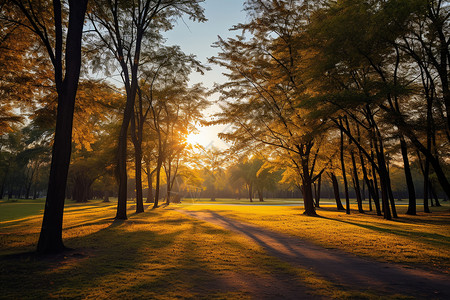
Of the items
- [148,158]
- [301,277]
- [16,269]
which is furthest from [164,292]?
[148,158]

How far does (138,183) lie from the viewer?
65.7ft

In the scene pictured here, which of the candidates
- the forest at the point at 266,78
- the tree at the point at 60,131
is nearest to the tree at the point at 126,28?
the forest at the point at 266,78

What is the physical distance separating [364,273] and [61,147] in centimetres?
859

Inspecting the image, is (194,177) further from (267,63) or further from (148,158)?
(267,63)

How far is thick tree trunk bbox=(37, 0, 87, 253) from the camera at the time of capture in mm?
7117

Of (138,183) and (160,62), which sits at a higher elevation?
(160,62)

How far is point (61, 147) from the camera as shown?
7457 mm

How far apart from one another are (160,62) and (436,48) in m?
19.8

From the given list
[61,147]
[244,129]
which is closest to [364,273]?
[61,147]

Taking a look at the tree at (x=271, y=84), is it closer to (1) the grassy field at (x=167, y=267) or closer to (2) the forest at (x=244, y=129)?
(2) the forest at (x=244, y=129)

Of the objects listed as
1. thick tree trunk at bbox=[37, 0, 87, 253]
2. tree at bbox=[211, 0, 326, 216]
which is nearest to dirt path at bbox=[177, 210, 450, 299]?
thick tree trunk at bbox=[37, 0, 87, 253]

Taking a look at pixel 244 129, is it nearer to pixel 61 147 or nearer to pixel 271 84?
pixel 271 84

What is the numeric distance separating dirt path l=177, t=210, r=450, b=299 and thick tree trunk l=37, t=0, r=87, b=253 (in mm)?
6288

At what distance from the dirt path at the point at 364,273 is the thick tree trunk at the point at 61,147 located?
629cm
